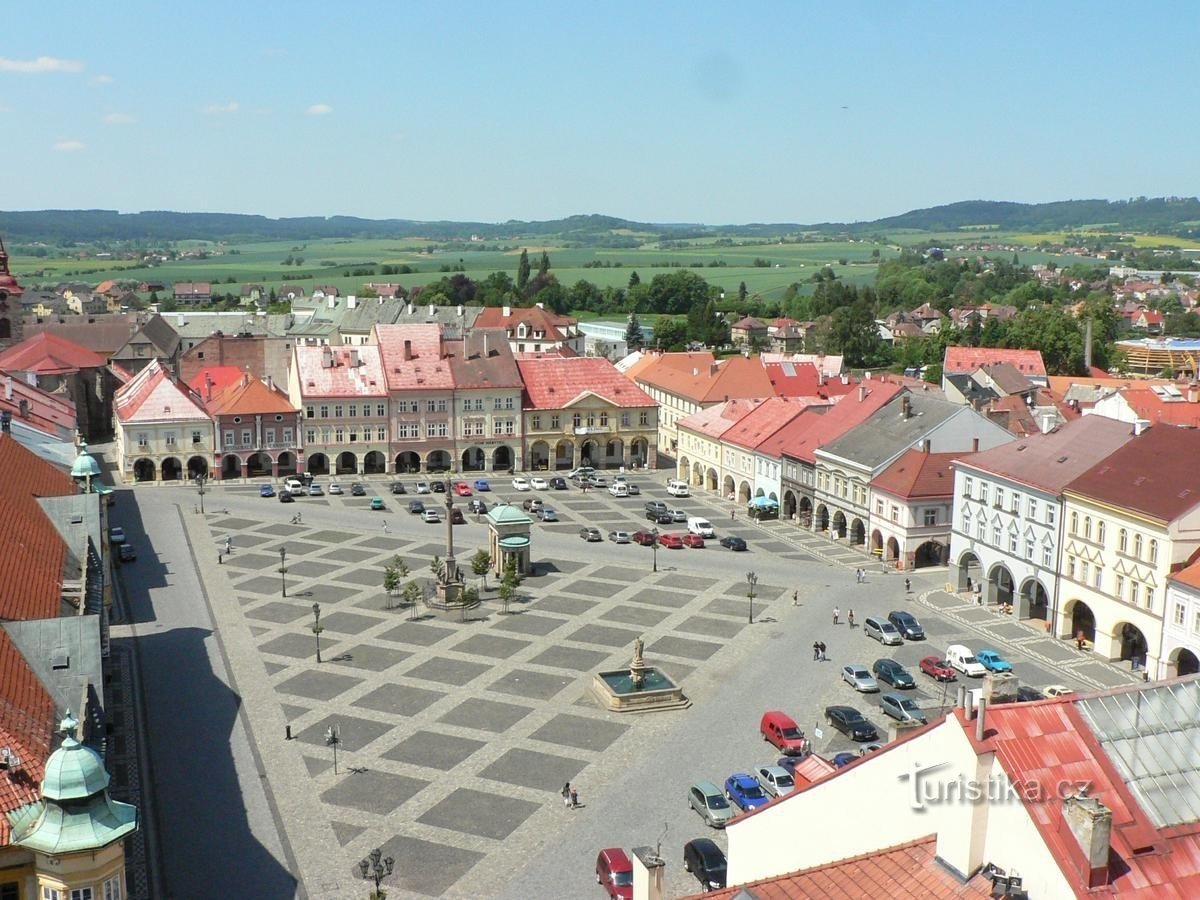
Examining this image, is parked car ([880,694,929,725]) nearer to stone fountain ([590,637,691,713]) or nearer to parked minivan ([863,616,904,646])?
stone fountain ([590,637,691,713])

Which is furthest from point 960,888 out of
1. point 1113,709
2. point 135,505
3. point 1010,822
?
point 135,505

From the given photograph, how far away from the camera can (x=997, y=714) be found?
60.2 ft

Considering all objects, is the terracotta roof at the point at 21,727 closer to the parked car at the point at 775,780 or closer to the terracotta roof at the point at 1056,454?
the parked car at the point at 775,780

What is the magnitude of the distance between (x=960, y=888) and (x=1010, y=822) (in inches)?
50.3

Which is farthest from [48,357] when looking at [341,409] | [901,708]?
[901,708]

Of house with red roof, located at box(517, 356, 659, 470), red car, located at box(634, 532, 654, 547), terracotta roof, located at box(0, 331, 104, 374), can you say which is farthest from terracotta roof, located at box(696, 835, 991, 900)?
terracotta roof, located at box(0, 331, 104, 374)

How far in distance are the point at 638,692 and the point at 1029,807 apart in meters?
29.7

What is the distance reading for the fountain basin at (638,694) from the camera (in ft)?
150

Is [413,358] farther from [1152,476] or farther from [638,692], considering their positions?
[1152,476]

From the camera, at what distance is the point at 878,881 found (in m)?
18.3

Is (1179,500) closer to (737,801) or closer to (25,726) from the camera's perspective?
(737,801)

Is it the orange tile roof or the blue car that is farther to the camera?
the orange tile roof

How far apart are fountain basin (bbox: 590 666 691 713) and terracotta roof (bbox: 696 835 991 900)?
26.5m

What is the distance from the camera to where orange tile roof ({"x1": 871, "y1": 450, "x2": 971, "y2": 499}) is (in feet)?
220
